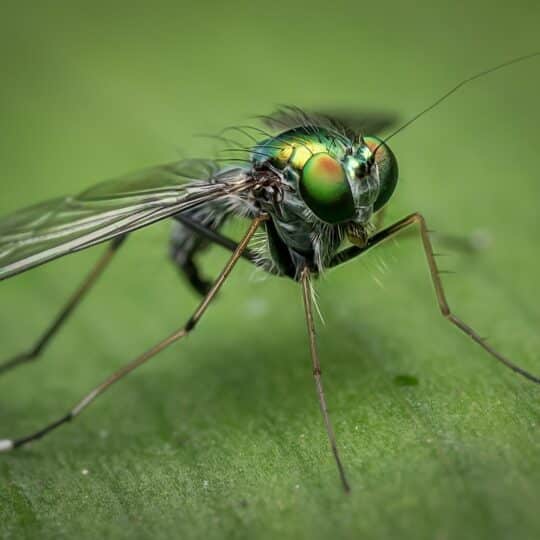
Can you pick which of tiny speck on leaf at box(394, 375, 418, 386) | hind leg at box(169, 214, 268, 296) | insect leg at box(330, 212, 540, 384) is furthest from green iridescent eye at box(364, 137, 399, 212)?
hind leg at box(169, 214, 268, 296)

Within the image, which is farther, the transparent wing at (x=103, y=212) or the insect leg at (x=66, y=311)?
the insect leg at (x=66, y=311)

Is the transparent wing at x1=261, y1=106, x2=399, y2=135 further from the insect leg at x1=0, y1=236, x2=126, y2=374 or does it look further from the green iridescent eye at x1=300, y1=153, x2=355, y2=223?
the insect leg at x1=0, y1=236, x2=126, y2=374

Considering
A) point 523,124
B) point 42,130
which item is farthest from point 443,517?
point 42,130

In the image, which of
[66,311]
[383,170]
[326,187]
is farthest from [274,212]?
[66,311]

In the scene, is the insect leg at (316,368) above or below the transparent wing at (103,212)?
below

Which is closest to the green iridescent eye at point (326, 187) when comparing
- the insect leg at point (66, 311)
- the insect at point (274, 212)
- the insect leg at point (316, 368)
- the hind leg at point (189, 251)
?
the insect at point (274, 212)

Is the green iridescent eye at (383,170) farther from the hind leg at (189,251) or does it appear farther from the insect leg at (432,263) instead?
the hind leg at (189,251)
